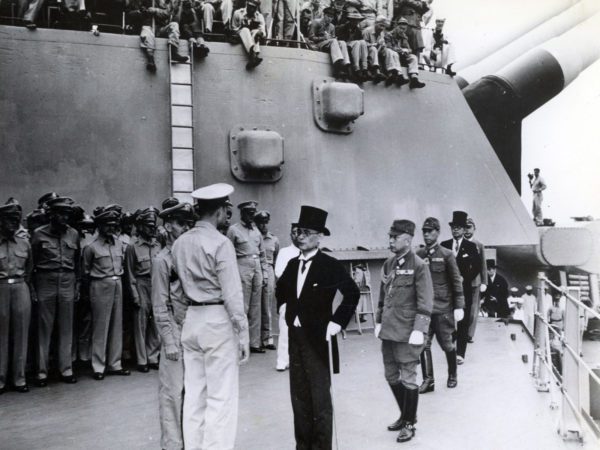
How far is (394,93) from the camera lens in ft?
29.5

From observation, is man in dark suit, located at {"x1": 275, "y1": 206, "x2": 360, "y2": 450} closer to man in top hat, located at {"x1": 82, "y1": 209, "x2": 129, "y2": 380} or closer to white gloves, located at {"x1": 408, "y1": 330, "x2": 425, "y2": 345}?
white gloves, located at {"x1": 408, "y1": 330, "x2": 425, "y2": 345}

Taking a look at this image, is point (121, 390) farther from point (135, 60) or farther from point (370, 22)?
point (370, 22)

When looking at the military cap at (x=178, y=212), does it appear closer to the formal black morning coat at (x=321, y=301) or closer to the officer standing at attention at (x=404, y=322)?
the formal black morning coat at (x=321, y=301)


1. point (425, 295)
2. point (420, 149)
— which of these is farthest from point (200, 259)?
point (420, 149)

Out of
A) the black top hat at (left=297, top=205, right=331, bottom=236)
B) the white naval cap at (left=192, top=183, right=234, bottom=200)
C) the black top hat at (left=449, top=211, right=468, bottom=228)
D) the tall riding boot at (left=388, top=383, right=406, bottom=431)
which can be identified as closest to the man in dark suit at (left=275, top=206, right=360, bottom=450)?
the black top hat at (left=297, top=205, right=331, bottom=236)

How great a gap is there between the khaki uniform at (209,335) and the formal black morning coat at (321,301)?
0.37 m

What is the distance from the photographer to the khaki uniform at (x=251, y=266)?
7.04m

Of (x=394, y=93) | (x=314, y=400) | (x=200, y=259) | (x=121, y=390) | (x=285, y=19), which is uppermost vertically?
(x=285, y=19)

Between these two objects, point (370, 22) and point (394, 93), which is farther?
point (370, 22)

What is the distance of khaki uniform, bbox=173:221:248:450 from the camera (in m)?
3.41

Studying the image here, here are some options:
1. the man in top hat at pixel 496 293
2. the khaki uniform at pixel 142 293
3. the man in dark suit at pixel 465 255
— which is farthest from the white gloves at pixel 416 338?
the man in top hat at pixel 496 293

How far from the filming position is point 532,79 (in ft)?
41.5

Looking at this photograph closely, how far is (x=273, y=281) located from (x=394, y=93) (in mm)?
3375

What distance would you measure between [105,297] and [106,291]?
0.06 meters
